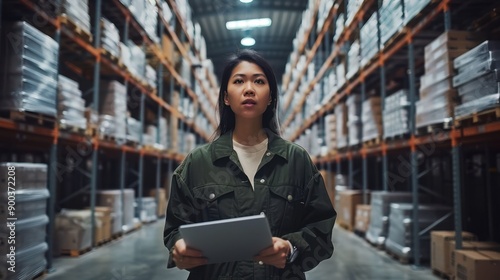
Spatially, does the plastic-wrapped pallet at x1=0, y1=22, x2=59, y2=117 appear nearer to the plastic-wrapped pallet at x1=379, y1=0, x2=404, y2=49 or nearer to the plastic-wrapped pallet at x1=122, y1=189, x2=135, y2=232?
the plastic-wrapped pallet at x1=122, y1=189, x2=135, y2=232

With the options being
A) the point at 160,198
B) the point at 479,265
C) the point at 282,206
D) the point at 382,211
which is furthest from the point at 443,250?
the point at 160,198

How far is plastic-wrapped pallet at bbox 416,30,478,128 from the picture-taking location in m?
4.53

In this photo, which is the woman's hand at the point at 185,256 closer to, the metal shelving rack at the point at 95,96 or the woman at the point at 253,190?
the woman at the point at 253,190

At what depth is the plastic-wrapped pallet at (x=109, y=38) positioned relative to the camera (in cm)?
658

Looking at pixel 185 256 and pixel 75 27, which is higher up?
pixel 75 27

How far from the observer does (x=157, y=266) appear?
5289mm

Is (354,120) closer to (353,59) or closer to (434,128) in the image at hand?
(353,59)

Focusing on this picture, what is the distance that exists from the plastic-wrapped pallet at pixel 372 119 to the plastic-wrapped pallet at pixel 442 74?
1.84 meters

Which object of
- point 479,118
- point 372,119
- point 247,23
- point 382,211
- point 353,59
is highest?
point 247,23

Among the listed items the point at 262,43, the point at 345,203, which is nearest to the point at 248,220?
the point at 345,203

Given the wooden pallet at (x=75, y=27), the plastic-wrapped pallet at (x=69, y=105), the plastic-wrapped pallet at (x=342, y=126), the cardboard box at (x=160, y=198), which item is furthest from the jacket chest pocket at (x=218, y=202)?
the cardboard box at (x=160, y=198)

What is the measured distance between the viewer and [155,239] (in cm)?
740

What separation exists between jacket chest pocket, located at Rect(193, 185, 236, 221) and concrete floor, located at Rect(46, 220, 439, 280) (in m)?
3.32

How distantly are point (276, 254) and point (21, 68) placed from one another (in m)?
3.90
